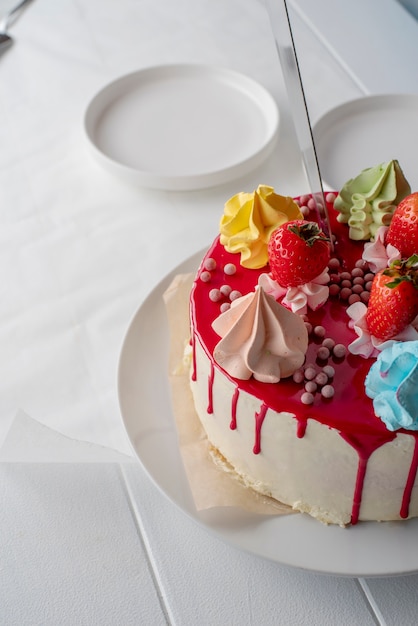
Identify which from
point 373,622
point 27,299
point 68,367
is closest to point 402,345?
point 373,622

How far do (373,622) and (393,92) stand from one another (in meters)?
1.39

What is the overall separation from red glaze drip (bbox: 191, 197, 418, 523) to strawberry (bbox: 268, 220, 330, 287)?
0.08 meters

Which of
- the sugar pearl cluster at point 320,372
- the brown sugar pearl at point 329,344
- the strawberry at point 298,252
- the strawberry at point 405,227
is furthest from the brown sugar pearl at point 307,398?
the strawberry at point 405,227

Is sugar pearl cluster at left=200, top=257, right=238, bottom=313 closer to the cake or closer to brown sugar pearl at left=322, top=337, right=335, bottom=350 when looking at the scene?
the cake

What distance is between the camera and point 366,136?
1.86 meters

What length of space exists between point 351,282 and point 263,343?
9.2 inches

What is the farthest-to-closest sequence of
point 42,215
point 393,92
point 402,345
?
point 393,92, point 42,215, point 402,345

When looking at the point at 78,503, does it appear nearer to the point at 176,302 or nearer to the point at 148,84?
the point at 176,302

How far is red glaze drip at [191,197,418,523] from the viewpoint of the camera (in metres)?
1.10

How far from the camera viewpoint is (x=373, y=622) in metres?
1.14

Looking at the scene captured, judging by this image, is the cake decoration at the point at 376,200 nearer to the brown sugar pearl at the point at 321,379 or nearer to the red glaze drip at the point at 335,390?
the red glaze drip at the point at 335,390

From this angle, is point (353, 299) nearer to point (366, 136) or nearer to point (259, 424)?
point (259, 424)

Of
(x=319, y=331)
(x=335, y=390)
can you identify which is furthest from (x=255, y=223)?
(x=335, y=390)

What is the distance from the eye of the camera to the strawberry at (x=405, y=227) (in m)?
1.26
